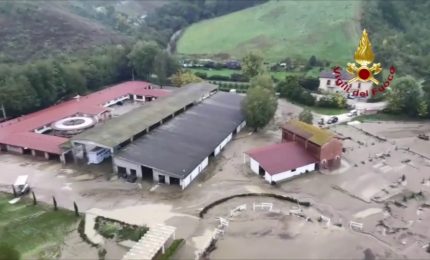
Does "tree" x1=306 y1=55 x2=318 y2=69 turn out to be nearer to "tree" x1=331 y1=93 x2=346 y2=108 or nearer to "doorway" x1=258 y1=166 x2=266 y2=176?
"tree" x1=331 y1=93 x2=346 y2=108

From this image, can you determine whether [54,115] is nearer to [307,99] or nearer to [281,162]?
[281,162]

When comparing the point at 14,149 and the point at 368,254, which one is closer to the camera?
the point at 368,254

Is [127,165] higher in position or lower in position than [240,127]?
lower

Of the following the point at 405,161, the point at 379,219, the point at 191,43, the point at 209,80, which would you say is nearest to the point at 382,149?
the point at 405,161

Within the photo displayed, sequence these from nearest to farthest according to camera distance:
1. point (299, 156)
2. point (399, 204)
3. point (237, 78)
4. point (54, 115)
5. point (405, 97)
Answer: point (399, 204) → point (299, 156) → point (54, 115) → point (405, 97) → point (237, 78)

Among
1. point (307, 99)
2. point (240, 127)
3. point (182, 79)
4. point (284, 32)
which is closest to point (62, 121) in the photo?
point (240, 127)

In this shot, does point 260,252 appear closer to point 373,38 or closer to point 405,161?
point 405,161

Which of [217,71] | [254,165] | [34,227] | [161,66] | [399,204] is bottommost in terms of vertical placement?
[34,227]

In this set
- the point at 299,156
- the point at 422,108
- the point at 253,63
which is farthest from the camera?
the point at 253,63
